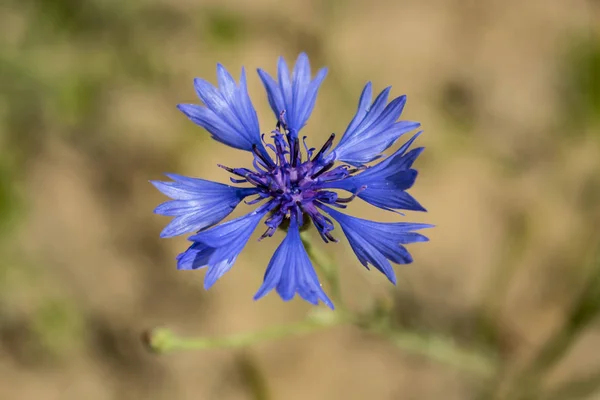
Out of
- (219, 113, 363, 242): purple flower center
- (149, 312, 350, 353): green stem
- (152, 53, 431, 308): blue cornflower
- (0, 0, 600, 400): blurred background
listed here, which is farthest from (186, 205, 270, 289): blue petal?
(0, 0, 600, 400): blurred background

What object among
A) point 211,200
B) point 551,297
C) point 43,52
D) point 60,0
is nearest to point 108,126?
point 43,52

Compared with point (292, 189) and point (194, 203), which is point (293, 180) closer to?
point (292, 189)

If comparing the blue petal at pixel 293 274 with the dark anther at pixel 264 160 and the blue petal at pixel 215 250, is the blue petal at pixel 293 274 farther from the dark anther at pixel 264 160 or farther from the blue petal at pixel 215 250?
the dark anther at pixel 264 160

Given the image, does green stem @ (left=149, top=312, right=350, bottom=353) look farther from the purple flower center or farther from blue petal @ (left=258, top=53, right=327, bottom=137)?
blue petal @ (left=258, top=53, right=327, bottom=137)

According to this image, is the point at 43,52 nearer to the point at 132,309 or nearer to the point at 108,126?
the point at 108,126

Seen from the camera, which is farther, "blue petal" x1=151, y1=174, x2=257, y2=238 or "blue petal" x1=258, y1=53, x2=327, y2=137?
"blue petal" x1=258, y1=53, x2=327, y2=137

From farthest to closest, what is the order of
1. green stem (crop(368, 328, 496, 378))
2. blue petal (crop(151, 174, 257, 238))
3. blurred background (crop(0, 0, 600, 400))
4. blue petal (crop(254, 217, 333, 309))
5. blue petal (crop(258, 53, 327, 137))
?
blurred background (crop(0, 0, 600, 400)), green stem (crop(368, 328, 496, 378)), blue petal (crop(258, 53, 327, 137)), blue petal (crop(151, 174, 257, 238)), blue petal (crop(254, 217, 333, 309))

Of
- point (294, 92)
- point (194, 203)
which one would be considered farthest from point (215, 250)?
point (294, 92)
